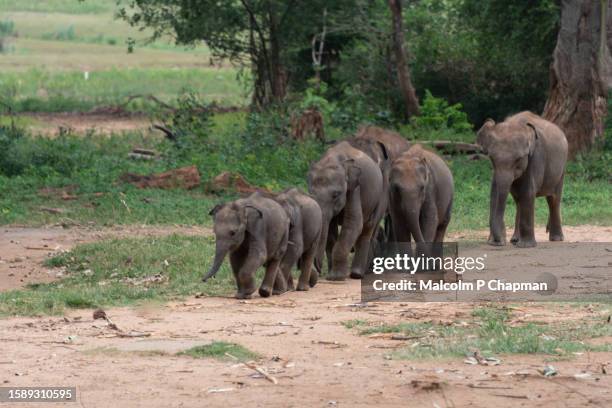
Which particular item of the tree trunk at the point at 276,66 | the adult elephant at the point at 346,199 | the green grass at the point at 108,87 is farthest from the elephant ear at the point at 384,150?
the green grass at the point at 108,87

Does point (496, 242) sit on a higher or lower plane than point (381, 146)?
lower

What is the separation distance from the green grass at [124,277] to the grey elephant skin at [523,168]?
10.5 ft

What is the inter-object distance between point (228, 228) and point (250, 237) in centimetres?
26

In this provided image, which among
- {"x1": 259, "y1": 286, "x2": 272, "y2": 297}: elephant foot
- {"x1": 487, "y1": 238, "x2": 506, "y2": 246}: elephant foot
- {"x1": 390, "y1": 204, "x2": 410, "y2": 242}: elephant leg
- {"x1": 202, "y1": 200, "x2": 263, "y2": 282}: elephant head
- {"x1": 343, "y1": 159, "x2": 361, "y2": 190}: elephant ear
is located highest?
{"x1": 343, "y1": 159, "x2": 361, "y2": 190}: elephant ear

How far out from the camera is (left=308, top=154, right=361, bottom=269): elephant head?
13.3 metres

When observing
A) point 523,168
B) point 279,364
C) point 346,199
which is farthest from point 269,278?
point 523,168

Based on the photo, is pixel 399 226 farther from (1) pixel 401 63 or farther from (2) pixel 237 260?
(1) pixel 401 63

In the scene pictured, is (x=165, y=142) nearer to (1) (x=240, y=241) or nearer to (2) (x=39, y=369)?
(1) (x=240, y=241)

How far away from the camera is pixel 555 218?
1597 cm

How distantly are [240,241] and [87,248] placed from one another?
3345mm

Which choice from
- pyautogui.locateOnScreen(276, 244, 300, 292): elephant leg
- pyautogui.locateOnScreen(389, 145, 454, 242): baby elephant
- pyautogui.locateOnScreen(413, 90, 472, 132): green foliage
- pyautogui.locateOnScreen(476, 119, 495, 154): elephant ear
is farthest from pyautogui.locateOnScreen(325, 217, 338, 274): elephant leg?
pyautogui.locateOnScreen(413, 90, 472, 132): green foliage

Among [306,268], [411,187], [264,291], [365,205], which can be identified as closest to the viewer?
[264,291]

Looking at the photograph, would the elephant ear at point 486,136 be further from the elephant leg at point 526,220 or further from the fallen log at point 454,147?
the fallen log at point 454,147

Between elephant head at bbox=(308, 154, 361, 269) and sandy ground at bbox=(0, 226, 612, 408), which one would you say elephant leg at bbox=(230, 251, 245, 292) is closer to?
sandy ground at bbox=(0, 226, 612, 408)
